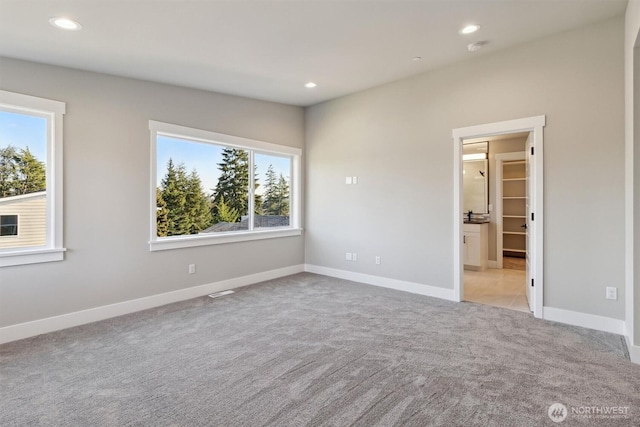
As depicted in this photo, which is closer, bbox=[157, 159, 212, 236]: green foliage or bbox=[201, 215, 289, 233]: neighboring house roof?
bbox=[157, 159, 212, 236]: green foliage

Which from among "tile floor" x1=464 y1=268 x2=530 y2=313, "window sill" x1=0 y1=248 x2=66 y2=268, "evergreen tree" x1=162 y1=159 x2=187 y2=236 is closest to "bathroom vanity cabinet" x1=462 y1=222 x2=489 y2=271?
"tile floor" x1=464 y1=268 x2=530 y2=313

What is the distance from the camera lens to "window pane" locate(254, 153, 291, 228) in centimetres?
539

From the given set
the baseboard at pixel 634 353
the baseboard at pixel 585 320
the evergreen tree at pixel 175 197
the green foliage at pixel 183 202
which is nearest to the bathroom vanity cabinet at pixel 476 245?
the baseboard at pixel 585 320

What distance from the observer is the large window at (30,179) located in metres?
3.18

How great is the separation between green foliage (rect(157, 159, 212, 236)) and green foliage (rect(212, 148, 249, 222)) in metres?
0.22

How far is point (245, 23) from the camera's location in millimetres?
2900

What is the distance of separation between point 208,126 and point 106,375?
127 inches

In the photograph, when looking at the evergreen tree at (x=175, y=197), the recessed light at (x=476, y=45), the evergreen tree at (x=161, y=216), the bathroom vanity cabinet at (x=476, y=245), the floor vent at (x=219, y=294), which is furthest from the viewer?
the bathroom vanity cabinet at (x=476, y=245)

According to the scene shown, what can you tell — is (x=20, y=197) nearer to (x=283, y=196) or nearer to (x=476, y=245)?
(x=283, y=196)

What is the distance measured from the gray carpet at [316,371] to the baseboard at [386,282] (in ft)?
1.64

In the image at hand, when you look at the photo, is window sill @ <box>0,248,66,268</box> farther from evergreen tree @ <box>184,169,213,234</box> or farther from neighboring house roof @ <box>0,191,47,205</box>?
evergreen tree @ <box>184,169,213,234</box>

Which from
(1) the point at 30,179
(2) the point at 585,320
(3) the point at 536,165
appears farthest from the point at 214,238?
(2) the point at 585,320

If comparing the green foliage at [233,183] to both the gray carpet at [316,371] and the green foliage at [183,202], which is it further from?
the gray carpet at [316,371]

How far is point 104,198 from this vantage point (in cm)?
371
